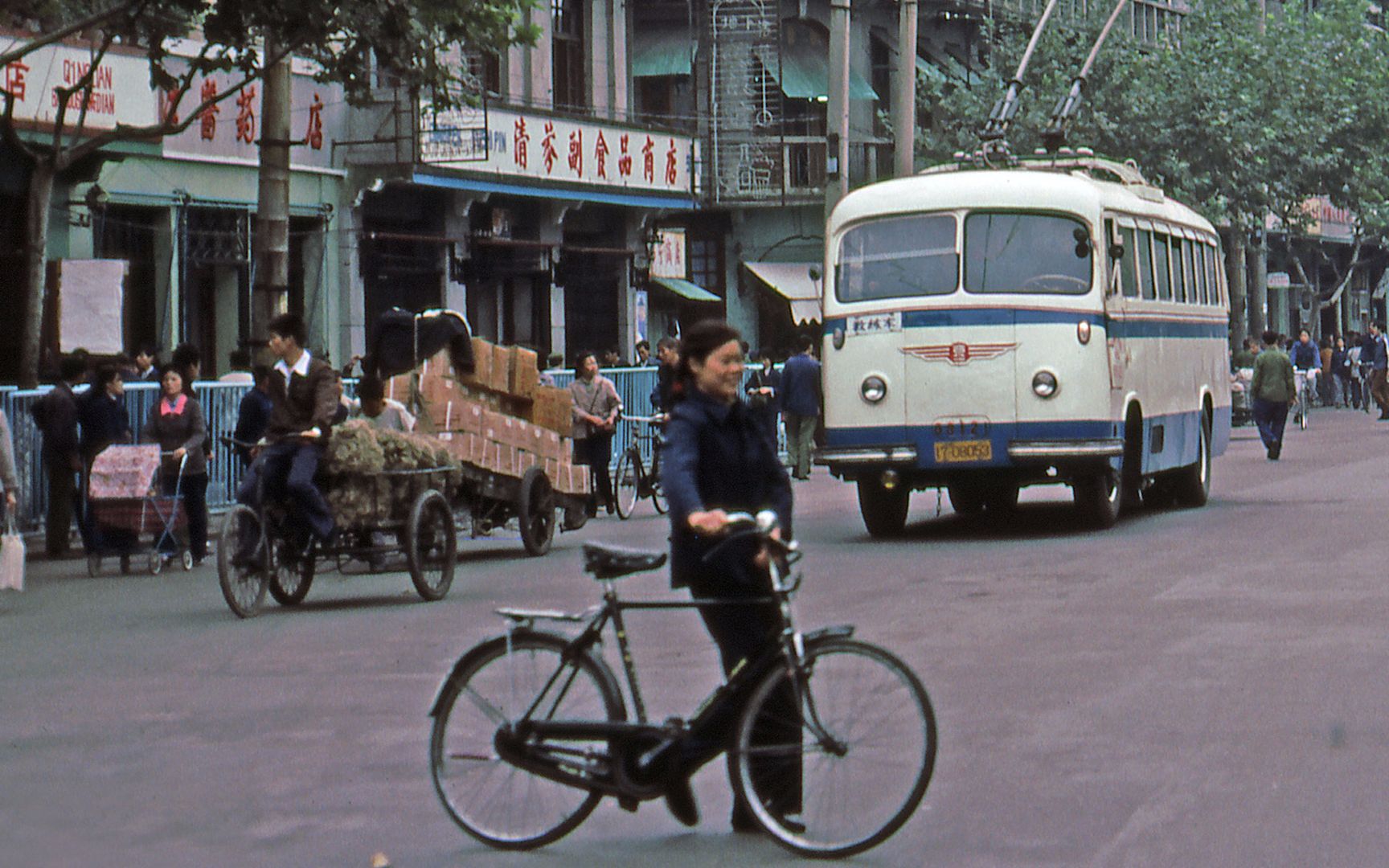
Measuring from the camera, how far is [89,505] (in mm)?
19141

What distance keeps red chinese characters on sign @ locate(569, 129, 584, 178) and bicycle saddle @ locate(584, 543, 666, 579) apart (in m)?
31.0

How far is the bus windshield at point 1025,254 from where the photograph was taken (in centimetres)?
2048

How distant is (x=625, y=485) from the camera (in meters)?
26.5

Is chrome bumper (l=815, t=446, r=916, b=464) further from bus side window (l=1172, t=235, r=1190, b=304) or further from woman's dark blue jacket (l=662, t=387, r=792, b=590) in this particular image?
woman's dark blue jacket (l=662, t=387, r=792, b=590)

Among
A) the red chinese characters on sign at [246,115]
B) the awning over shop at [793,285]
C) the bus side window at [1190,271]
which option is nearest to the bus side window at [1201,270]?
the bus side window at [1190,271]

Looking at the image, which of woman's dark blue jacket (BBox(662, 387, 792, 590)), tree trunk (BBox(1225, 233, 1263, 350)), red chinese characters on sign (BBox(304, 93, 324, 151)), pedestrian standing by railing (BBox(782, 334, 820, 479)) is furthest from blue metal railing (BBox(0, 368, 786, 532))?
tree trunk (BBox(1225, 233, 1263, 350))

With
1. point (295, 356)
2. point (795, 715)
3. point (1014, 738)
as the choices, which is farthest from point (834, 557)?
point (795, 715)

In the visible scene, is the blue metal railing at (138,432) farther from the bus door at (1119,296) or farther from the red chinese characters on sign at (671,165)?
the red chinese characters on sign at (671,165)

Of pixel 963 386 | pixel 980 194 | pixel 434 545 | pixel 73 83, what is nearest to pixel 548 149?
pixel 73 83

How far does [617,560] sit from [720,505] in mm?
548

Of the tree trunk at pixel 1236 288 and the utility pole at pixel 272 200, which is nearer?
the utility pole at pixel 272 200

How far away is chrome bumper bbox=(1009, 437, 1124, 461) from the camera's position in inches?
783

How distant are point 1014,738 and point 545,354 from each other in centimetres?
3062

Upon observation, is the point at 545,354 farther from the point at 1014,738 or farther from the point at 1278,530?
the point at 1014,738
